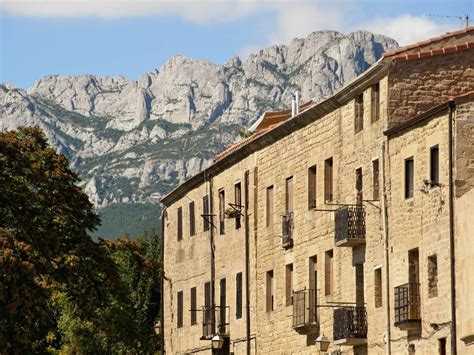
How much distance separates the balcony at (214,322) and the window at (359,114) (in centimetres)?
1588

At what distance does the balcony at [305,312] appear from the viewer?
52781 millimetres

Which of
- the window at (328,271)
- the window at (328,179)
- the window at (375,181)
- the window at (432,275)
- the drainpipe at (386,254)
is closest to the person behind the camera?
the window at (432,275)

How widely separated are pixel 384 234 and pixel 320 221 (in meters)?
6.14

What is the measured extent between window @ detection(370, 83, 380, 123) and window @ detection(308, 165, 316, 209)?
609 centimetres

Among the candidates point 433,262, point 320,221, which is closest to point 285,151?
point 320,221

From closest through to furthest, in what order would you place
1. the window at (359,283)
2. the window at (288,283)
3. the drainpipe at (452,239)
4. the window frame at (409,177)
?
the drainpipe at (452,239) < the window frame at (409,177) < the window at (359,283) < the window at (288,283)

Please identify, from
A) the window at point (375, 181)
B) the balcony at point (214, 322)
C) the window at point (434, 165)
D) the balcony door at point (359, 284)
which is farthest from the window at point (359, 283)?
the balcony at point (214, 322)

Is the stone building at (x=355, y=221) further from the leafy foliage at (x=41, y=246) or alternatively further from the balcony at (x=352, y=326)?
the leafy foliage at (x=41, y=246)

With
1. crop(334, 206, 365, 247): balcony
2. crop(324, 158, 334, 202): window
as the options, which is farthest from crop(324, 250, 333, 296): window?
crop(334, 206, 365, 247): balcony

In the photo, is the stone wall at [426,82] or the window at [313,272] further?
the window at [313,272]

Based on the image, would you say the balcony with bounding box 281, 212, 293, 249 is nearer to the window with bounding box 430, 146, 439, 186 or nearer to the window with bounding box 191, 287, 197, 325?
the window with bounding box 191, 287, 197, 325

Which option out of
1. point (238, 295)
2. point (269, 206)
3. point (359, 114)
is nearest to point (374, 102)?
point (359, 114)

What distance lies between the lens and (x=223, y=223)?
6400 centimetres

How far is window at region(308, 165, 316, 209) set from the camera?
53844 millimetres
